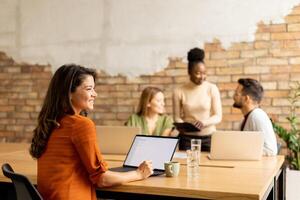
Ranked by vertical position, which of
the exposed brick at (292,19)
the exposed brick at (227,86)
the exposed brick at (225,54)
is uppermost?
the exposed brick at (292,19)

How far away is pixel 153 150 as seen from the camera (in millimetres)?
2299

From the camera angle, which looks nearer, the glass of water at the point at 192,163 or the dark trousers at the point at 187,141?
the glass of water at the point at 192,163

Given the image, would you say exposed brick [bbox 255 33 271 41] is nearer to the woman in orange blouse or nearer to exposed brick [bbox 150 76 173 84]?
exposed brick [bbox 150 76 173 84]

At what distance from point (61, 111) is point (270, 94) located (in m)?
2.81

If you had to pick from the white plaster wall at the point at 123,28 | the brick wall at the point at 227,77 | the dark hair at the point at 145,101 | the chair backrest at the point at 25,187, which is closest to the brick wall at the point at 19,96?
the brick wall at the point at 227,77

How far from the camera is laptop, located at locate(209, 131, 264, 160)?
2.61m

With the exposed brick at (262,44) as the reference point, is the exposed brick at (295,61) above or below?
below

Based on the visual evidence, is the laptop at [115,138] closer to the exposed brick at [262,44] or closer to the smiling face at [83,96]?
the smiling face at [83,96]

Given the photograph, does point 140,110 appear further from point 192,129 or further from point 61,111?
point 61,111

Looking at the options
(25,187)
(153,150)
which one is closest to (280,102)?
(153,150)

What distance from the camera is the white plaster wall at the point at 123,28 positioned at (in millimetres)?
4320

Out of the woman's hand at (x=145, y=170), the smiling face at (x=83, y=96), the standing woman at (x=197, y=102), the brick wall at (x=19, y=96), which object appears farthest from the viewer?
the brick wall at (x=19, y=96)

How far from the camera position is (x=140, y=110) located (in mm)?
3576

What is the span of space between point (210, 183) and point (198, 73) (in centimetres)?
183
